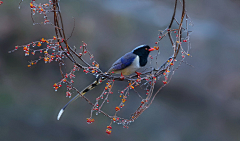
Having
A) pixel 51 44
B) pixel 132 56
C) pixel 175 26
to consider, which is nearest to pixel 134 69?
pixel 132 56

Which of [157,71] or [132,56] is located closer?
[157,71]

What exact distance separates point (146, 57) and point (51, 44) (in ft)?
1.49

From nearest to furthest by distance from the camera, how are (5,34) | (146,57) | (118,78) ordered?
(118,78) → (146,57) → (5,34)

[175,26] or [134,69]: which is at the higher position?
[175,26]

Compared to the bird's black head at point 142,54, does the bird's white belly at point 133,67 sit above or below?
below

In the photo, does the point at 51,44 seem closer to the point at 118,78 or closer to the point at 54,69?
the point at 118,78

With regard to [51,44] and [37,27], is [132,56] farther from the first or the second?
[37,27]

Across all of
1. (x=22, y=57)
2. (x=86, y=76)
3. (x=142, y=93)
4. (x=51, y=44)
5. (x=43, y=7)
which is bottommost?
(x=142, y=93)

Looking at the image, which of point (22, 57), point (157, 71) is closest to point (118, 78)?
point (157, 71)

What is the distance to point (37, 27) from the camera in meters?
2.18

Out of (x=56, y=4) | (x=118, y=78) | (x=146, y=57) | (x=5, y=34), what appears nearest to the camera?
(x=56, y=4)

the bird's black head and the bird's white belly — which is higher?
the bird's black head

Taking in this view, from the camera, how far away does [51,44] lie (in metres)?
0.68

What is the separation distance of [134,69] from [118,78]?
22 cm
